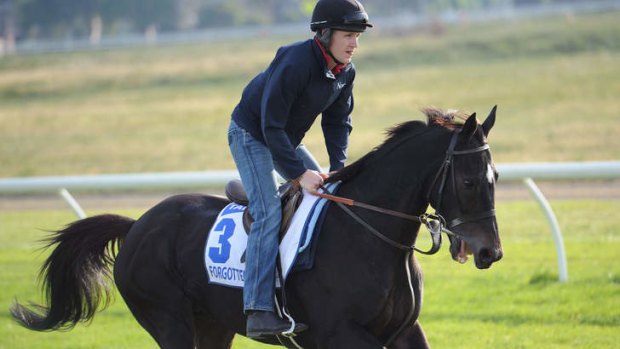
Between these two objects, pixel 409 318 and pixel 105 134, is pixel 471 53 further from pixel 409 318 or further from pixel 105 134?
pixel 409 318

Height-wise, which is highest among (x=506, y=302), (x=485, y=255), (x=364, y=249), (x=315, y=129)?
(x=485, y=255)

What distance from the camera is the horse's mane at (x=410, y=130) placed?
516 centimetres

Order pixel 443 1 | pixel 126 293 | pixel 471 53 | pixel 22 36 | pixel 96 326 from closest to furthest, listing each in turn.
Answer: pixel 126 293, pixel 96 326, pixel 471 53, pixel 443 1, pixel 22 36

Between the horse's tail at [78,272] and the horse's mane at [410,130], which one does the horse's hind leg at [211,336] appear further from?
the horse's mane at [410,130]

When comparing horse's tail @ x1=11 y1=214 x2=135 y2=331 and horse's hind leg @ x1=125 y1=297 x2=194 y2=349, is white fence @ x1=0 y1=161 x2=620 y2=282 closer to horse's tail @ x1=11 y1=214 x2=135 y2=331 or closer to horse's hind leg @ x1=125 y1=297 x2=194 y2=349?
horse's tail @ x1=11 y1=214 x2=135 y2=331

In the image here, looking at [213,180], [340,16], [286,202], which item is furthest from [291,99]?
[213,180]

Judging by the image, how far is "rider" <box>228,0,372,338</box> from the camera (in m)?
5.24

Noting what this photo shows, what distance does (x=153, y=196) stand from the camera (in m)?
18.1

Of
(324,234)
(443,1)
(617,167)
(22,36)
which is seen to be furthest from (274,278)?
(22,36)

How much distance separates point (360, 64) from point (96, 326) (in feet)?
114

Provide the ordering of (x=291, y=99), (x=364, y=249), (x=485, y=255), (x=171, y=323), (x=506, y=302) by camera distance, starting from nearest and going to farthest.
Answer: (x=485, y=255), (x=364, y=249), (x=291, y=99), (x=171, y=323), (x=506, y=302)

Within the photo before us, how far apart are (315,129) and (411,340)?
2452cm

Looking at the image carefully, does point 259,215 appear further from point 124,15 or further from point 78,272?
point 124,15

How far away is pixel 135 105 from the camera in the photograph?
37.1 m
